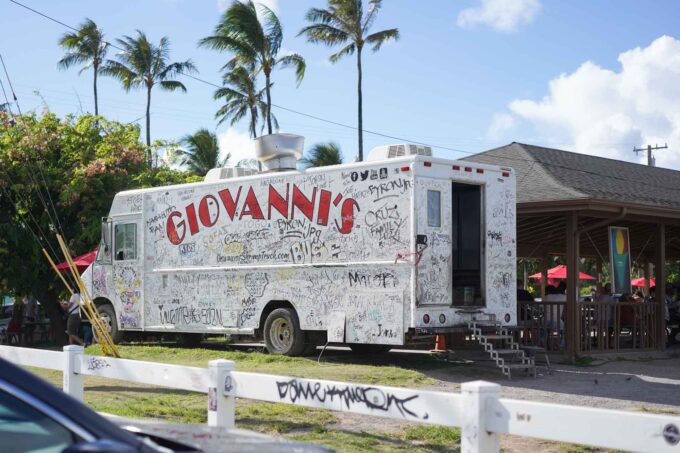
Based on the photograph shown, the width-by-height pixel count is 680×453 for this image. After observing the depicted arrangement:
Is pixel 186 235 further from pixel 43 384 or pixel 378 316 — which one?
pixel 43 384

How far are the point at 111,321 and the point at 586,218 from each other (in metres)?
10.1

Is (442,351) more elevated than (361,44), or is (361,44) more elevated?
(361,44)

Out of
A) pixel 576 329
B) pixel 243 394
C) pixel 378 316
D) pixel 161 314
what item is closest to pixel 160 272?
pixel 161 314

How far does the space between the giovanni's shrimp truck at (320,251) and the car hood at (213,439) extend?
9.85m

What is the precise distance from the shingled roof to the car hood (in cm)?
1307

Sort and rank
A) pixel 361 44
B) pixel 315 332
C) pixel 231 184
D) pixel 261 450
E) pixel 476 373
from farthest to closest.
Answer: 1. pixel 361 44
2. pixel 231 184
3. pixel 315 332
4. pixel 476 373
5. pixel 261 450

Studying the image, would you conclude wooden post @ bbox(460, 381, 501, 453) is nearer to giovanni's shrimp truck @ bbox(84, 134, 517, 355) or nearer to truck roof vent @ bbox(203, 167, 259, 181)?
giovanni's shrimp truck @ bbox(84, 134, 517, 355)

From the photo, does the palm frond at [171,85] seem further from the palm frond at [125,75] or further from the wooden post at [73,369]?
the wooden post at [73,369]

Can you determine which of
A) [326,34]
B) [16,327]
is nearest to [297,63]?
[326,34]

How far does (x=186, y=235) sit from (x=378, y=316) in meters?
4.90

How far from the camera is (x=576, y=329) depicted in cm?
1645

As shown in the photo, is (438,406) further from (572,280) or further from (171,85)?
(171,85)

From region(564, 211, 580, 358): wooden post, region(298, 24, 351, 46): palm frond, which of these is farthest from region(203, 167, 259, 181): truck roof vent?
region(298, 24, 351, 46): palm frond

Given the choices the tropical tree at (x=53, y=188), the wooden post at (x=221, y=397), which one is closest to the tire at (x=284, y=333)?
the wooden post at (x=221, y=397)
